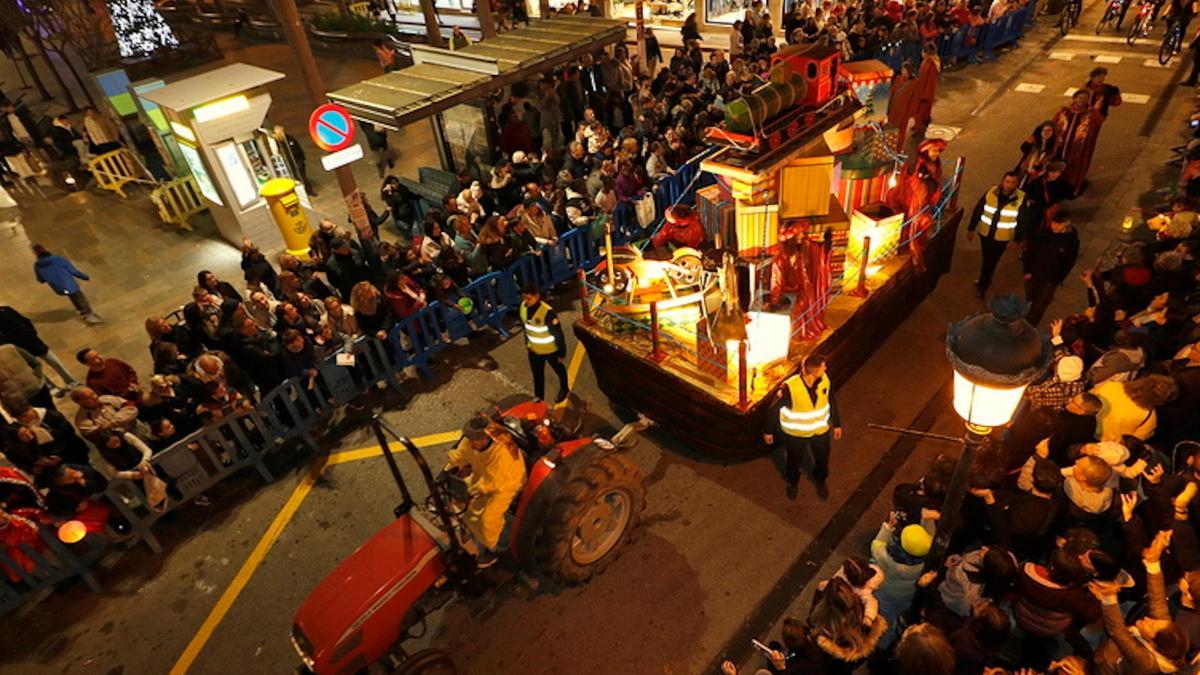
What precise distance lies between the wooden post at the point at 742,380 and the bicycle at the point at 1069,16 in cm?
1911

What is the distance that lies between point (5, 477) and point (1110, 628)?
8948 millimetres

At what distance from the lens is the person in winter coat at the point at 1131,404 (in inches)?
206

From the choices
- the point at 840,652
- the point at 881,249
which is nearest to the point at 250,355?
the point at 840,652

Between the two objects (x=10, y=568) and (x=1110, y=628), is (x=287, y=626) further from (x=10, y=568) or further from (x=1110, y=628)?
(x=1110, y=628)

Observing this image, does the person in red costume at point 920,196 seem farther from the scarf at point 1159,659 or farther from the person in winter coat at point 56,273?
the person in winter coat at point 56,273

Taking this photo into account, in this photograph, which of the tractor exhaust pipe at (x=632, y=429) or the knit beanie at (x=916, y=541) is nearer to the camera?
the knit beanie at (x=916, y=541)

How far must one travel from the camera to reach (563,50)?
1208 centimetres

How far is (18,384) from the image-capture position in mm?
8320

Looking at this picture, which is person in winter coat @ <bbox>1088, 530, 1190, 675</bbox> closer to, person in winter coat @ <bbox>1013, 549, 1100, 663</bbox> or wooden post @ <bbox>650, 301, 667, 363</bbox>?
person in winter coat @ <bbox>1013, 549, 1100, 663</bbox>

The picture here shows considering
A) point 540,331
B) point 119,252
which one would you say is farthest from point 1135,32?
point 119,252

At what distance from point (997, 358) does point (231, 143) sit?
12499mm


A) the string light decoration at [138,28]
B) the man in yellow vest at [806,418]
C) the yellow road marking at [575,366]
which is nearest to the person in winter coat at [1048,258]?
the man in yellow vest at [806,418]

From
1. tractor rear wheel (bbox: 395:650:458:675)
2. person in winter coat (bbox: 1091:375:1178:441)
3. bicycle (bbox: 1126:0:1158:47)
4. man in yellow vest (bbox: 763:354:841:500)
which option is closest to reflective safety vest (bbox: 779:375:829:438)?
man in yellow vest (bbox: 763:354:841:500)

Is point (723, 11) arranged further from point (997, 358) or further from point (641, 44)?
point (997, 358)
